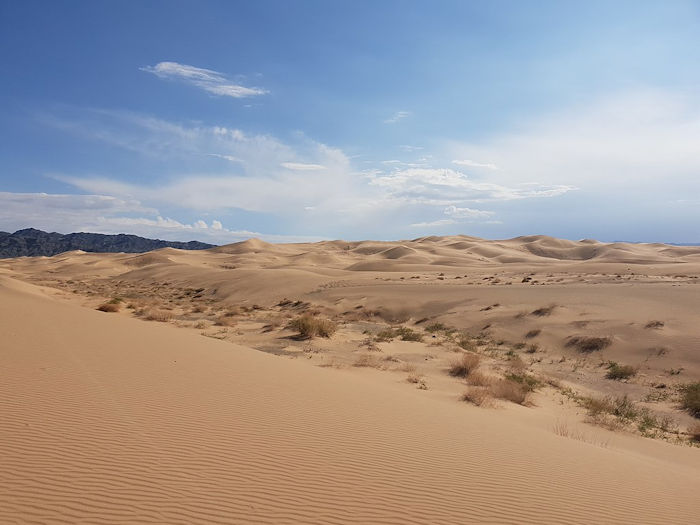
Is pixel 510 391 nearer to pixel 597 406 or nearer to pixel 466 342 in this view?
pixel 597 406

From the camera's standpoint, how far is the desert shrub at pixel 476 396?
34.7 ft

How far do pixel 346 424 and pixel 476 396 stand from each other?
4840mm

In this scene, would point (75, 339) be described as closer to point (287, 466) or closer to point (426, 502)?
point (287, 466)

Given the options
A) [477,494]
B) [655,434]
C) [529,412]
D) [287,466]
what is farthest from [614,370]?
[287,466]

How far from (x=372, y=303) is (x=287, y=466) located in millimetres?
25175

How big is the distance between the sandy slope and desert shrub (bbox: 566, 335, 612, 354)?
9399 mm

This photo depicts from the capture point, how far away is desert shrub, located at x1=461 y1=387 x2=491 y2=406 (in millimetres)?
10586

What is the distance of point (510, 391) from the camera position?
11758 millimetres

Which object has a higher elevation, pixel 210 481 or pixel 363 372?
pixel 210 481

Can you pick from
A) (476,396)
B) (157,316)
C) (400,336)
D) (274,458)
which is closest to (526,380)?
(476,396)

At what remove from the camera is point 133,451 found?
5.02m

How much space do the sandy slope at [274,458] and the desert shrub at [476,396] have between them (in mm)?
916

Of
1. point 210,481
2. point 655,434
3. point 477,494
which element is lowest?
point 655,434

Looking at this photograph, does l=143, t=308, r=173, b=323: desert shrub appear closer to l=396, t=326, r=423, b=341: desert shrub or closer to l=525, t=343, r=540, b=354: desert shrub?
l=396, t=326, r=423, b=341: desert shrub
